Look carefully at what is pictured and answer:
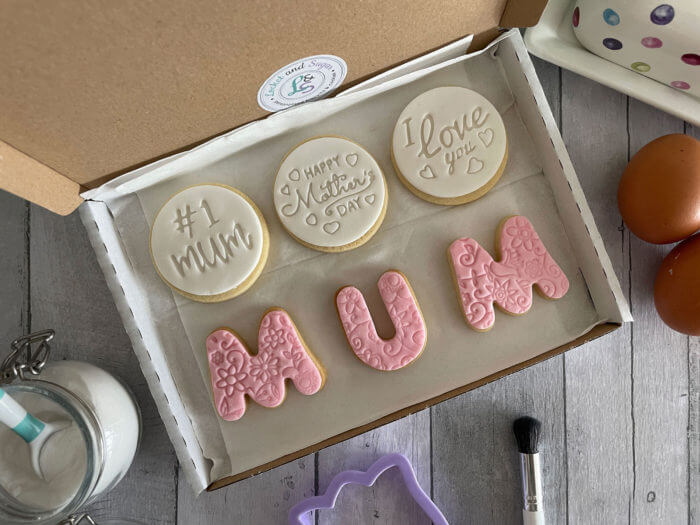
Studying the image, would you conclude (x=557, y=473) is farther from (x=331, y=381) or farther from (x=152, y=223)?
(x=152, y=223)

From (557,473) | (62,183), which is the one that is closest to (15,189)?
(62,183)

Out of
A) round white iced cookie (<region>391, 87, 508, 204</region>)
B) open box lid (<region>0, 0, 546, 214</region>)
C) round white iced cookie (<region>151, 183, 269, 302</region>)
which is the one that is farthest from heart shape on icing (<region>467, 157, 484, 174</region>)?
round white iced cookie (<region>151, 183, 269, 302</region>)

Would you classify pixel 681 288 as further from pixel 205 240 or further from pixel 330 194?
pixel 205 240

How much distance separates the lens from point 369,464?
28.6 inches

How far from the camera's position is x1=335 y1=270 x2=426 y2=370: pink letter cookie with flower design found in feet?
2.18

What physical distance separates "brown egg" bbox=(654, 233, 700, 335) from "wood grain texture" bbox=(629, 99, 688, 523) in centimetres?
4

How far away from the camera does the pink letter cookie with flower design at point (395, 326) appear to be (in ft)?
2.18

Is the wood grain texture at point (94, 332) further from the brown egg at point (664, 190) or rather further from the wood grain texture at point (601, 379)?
the brown egg at point (664, 190)

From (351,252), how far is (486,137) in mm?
190

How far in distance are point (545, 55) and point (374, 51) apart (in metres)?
0.23

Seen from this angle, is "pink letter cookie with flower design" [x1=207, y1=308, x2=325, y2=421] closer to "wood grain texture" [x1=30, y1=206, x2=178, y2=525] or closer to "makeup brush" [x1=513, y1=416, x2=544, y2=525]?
"wood grain texture" [x1=30, y1=206, x2=178, y2=525]

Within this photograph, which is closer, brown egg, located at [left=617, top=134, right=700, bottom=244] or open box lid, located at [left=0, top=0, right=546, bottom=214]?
open box lid, located at [left=0, top=0, right=546, bottom=214]

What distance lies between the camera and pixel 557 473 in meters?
0.74

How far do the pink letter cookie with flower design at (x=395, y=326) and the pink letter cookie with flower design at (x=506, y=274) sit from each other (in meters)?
0.06
